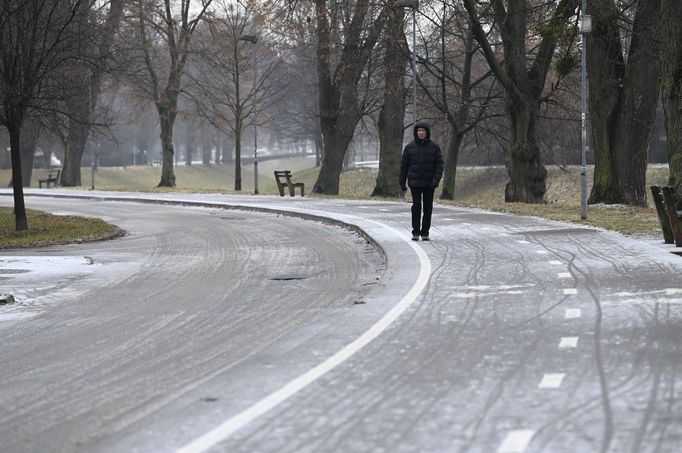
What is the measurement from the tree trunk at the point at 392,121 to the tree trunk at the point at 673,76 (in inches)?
726

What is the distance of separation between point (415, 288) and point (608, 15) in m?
17.3

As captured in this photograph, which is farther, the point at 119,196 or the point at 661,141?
the point at 661,141

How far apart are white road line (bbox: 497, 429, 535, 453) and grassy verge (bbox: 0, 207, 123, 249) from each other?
16.7m

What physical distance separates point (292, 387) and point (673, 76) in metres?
15.7

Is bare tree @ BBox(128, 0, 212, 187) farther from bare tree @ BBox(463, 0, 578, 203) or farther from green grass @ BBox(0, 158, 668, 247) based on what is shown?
bare tree @ BBox(463, 0, 578, 203)

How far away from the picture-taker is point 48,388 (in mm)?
7188

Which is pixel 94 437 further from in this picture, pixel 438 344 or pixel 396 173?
pixel 396 173

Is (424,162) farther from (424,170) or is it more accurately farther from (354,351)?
(354,351)

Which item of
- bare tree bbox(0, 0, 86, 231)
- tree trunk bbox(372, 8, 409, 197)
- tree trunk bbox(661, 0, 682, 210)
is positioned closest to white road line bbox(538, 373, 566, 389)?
tree trunk bbox(661, 0, 682, 210)

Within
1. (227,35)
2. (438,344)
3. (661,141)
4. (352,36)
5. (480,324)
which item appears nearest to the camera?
(438,344)

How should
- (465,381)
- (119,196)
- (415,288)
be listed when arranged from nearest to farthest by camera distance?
1. (465,381)
2. (415,288)
3. (119,196)

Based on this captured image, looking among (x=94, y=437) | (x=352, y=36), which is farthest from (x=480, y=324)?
(x=352, y=36)

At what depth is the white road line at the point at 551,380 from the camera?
6.76 meters

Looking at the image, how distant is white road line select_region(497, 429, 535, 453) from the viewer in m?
5.34
